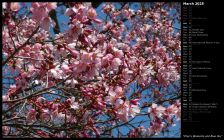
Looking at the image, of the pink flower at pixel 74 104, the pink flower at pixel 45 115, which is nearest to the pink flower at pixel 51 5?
the pink flower at pixel 74 104

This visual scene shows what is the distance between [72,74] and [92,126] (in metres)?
0.62

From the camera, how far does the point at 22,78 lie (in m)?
4.38

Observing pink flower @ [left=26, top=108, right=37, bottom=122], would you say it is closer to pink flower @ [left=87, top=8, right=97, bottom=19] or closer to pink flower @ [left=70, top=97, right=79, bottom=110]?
pink flower @ [left=70, top=97, right=79, bottom=110]

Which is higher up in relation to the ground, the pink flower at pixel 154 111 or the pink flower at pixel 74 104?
the pink flower at pixel 74 104

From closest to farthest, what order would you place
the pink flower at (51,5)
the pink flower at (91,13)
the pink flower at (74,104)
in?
the pink flower at (51,5)
the pink flower at (91,13)
the pink flower at (74,104)

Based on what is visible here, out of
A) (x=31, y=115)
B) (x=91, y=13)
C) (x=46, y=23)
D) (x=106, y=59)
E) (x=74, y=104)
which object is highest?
(x=91, y=13)

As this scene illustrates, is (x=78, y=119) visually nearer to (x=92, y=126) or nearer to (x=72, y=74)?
(x=92, y=126)

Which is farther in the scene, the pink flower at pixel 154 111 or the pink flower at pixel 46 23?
the pink flower at pixel 154 111

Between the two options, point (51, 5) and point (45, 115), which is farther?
point (45, 115)

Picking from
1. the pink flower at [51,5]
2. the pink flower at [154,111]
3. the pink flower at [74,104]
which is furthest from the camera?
the pink flower at [154,111]

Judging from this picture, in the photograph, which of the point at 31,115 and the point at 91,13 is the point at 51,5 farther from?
the point at 31,115

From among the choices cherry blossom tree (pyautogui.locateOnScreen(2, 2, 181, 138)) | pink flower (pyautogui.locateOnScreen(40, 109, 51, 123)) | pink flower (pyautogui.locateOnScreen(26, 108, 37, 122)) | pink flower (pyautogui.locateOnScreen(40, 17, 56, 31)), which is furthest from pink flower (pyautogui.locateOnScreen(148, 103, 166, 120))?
pink flower (pyautogui.locateOnScreen(40, 17, 56, 31))

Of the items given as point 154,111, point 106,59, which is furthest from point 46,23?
point 154,111

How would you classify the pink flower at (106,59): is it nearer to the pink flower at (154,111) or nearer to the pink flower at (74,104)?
the pink flower at (74,104)
